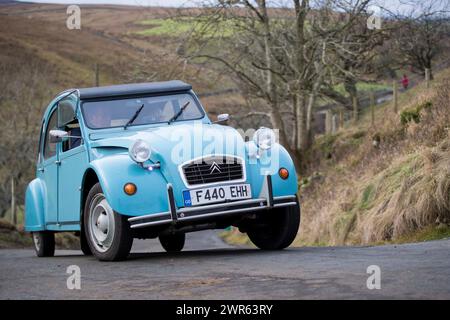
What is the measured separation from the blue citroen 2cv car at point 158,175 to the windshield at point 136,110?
13 millimetres

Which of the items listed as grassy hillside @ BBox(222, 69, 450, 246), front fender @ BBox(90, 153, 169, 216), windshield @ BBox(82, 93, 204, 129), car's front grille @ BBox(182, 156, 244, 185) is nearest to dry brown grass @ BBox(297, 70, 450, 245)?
grassy hillside @ BBox(222, 69, 450, 246)

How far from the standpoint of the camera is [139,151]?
8.73m

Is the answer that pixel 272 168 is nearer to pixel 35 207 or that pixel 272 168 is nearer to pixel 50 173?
pixel 50 173

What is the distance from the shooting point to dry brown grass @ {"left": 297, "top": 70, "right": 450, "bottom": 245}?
12.3 m

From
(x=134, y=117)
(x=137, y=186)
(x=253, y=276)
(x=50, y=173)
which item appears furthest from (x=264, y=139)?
(x=50, y=173)

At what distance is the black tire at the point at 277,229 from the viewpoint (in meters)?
9.43

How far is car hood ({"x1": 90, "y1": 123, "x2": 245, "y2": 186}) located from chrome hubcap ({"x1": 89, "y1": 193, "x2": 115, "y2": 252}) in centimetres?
68

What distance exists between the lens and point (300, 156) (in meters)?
29.0

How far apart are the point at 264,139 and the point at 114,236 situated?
77.1 inches

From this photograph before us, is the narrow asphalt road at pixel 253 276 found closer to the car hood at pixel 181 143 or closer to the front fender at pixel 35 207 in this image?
the car hood at pixel 181 143

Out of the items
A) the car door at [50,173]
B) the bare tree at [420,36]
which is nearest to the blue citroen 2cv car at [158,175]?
the car door at [50,173]
